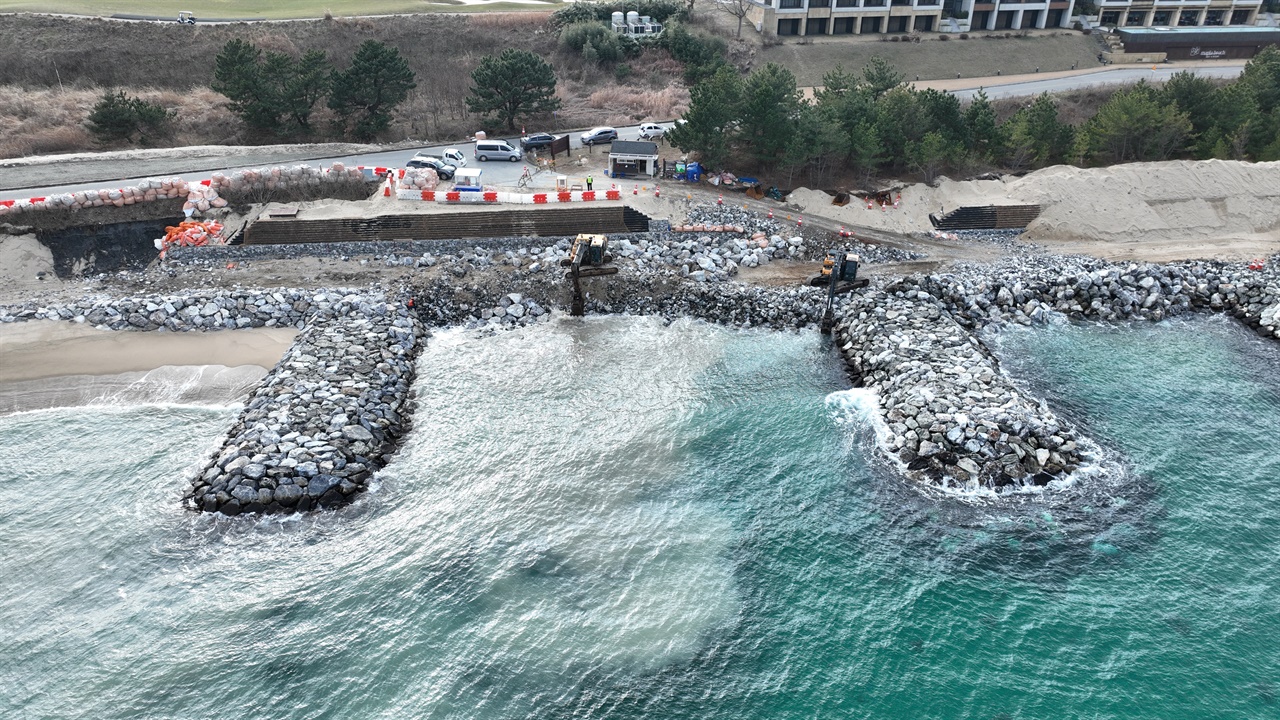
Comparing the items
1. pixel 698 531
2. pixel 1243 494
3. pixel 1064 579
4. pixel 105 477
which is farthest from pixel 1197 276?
pixel 105 477

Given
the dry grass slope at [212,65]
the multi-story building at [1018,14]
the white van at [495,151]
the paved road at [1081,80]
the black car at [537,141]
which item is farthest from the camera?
the multi-story building at [1018,14]

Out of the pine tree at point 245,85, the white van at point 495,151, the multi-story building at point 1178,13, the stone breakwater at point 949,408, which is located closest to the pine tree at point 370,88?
the pine tree at point 245,85

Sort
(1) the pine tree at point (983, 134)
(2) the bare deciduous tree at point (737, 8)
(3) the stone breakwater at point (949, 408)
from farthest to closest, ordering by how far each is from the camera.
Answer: (2) the bare deciduous tree at point (737, 8), (1) the pine tree at point (983, 134), (3) the stone breakwater at point (949, 408)

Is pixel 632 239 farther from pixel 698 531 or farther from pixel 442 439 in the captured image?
pixel 698 531

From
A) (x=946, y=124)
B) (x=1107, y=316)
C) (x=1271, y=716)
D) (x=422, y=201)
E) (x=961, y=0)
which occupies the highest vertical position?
(x=961, y=0)

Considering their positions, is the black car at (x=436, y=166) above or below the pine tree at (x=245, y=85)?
below

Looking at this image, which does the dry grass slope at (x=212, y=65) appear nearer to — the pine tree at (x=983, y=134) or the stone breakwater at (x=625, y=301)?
the pine tree at (x=983, y=134)

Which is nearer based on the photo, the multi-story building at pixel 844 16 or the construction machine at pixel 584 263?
the construction machine at pixel 584 263
